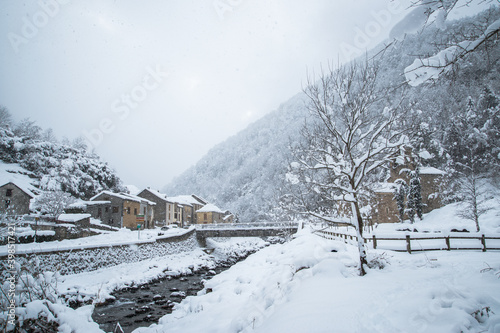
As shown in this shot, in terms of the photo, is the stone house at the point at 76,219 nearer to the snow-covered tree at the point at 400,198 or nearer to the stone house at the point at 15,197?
the stone house at the point at 15,197

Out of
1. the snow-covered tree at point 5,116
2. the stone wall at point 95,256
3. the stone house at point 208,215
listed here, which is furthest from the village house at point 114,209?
the snow-covered tree at point 5,116

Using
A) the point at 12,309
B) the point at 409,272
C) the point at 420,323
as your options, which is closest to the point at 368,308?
the point at 420,323

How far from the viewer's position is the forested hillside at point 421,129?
3.81 meters

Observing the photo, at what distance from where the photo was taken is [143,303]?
13016mm

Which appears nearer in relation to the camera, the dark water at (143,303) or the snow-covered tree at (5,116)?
the dark water at (143,303)

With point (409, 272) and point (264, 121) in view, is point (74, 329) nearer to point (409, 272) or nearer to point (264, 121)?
point (409, 272)

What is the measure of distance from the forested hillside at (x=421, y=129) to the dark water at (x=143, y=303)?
7.95 m

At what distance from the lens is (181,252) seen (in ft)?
97.1

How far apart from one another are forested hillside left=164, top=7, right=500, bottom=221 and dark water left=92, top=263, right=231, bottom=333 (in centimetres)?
795

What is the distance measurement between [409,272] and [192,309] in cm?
784

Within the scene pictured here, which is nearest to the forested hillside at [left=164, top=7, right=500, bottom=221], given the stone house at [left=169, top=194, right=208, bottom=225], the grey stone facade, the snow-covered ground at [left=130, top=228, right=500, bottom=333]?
the snow-covered ground at [left=130, top=228, right=500, bottom=333]

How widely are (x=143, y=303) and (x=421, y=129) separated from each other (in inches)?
629

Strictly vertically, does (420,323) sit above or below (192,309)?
above

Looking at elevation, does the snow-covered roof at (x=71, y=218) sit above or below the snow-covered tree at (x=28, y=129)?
below
